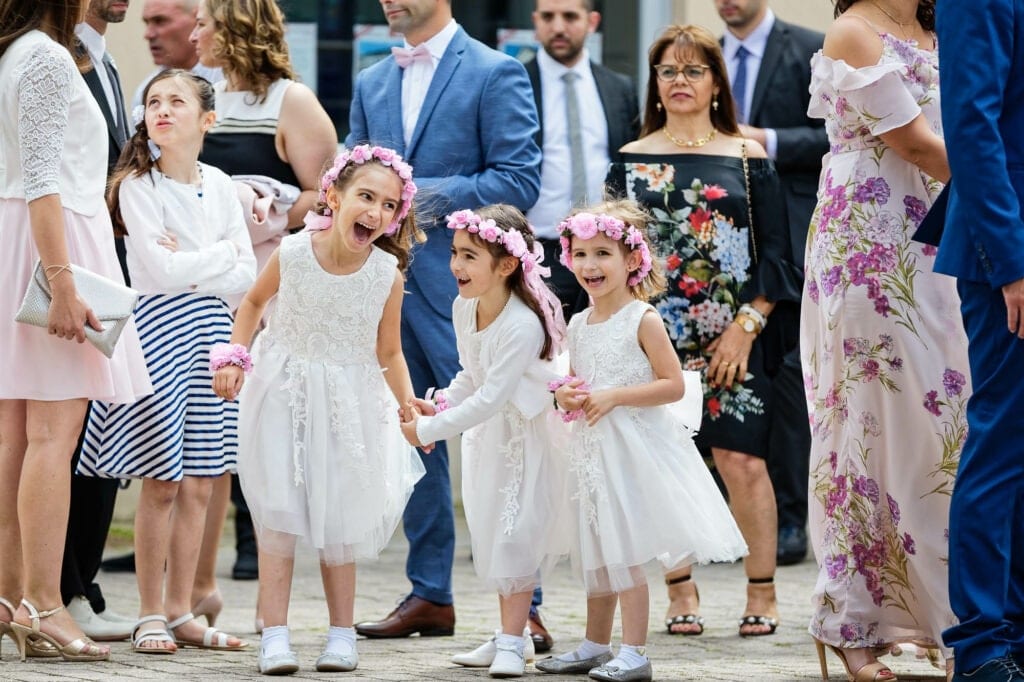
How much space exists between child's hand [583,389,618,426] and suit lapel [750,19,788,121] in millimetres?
3090

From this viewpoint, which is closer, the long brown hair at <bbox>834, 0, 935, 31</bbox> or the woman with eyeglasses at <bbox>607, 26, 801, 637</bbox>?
the long brown hair at <bbox>834, 0, 935, 31</bbox>

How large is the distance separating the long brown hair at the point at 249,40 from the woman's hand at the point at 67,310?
1.41m

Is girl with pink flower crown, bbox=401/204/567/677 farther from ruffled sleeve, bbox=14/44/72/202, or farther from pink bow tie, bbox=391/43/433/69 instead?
ruffled sleeve, bbox=14/44/72/202

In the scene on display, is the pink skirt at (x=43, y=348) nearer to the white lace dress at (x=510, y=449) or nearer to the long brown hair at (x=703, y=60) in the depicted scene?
the white lace dress at (x=510, y=449)

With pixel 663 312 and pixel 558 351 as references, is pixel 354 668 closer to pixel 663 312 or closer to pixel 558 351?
pixel 558 351

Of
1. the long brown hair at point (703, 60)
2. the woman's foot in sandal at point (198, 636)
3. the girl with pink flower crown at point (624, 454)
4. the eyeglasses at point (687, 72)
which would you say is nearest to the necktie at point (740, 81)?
the long brown hair at point (703, 60)

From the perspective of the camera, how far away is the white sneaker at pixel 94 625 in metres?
6.11

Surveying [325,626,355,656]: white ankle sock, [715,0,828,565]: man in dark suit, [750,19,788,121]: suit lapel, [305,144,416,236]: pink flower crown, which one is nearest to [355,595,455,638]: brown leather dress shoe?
[325,626,355,656]: white ankle sock

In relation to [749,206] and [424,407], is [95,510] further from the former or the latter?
[749,206]

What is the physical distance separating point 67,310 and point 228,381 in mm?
507

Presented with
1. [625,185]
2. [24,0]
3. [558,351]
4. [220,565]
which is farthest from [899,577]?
[220,565]

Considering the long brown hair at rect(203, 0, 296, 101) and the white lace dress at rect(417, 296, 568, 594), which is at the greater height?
the long brown hair at rect(203, 0, 296, 101)

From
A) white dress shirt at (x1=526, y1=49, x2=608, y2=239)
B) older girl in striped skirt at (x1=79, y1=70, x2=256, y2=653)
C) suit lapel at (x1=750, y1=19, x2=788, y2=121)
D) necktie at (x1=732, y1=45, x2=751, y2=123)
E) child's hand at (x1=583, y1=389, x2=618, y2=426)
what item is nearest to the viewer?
child's hand at (x1=583, y1=389, x2=618, y2=426)

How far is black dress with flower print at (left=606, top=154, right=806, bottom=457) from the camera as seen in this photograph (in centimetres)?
644
